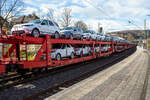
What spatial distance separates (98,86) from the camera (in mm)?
7914

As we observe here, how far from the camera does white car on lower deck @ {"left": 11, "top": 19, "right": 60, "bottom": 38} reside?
30.6 ft

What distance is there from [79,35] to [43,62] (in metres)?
6.78

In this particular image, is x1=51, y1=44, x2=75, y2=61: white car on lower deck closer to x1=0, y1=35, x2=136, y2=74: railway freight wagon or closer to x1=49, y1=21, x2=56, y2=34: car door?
x1=0, y1=35, x2=136, y2=74: railway freight wagon

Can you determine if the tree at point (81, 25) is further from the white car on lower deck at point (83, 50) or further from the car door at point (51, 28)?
the car door at point (51, 28)

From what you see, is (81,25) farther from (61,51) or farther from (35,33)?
(35,33)

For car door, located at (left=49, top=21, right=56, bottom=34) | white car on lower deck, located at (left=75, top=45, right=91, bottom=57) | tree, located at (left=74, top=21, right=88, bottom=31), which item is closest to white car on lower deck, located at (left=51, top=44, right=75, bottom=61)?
car door, located at (left=49, top=21, right=56, bottom=34)

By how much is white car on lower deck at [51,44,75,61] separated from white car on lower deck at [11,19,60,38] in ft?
2.88

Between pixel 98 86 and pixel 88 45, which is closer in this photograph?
pixel 98 86

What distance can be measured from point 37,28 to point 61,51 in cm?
272

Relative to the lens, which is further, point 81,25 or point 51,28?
point 81,25

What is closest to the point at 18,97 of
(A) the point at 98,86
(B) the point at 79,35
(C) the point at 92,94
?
(C) the point at 92,94

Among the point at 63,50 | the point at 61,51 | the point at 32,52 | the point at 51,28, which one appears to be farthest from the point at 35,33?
the point at 63,50

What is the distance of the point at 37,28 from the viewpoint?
9.93 meters

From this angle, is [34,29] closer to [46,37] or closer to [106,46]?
[46,37]
